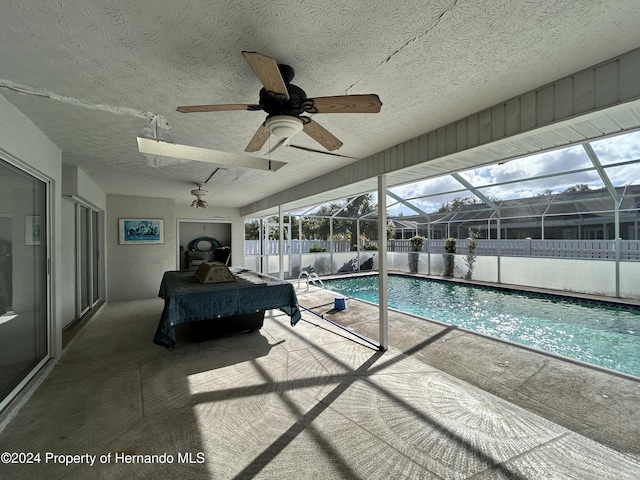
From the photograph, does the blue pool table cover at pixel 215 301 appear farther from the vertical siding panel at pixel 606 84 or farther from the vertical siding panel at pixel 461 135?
the vertical siding panel at pixel 606 84

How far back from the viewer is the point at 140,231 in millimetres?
6680

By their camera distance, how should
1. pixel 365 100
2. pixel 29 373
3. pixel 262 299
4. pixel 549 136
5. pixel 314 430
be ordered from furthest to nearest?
1. pixel 262 299
2. pixel 29 373
3. pixel 549 136
4. pixel 314 430
5. pixel 365 100

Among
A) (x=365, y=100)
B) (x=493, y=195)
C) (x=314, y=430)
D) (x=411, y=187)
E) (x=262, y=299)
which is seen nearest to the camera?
(x=365, y=100)

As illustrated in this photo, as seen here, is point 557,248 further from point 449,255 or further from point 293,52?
point 293,52

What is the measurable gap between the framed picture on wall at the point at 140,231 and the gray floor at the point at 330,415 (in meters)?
3.70

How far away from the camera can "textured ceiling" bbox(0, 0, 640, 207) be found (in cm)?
140

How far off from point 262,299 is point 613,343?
511cm

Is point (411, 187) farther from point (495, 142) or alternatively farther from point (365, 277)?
point (495, 142)

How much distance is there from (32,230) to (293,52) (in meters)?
3.01

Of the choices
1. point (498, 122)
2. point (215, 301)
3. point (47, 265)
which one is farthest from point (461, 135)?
point (47, 265)

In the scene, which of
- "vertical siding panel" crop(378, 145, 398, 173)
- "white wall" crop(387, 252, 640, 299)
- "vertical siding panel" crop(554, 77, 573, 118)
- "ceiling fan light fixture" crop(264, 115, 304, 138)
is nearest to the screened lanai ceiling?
"vertical siding panel" crop(378, 145, 398, 173)

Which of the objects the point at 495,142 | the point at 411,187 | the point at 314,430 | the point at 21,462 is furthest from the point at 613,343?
the point at 21,462

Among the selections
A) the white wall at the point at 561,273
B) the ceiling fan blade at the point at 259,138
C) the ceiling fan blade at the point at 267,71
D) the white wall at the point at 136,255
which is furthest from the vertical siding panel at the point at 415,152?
the white wall at the point at 136,255

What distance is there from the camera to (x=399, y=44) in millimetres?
1655
